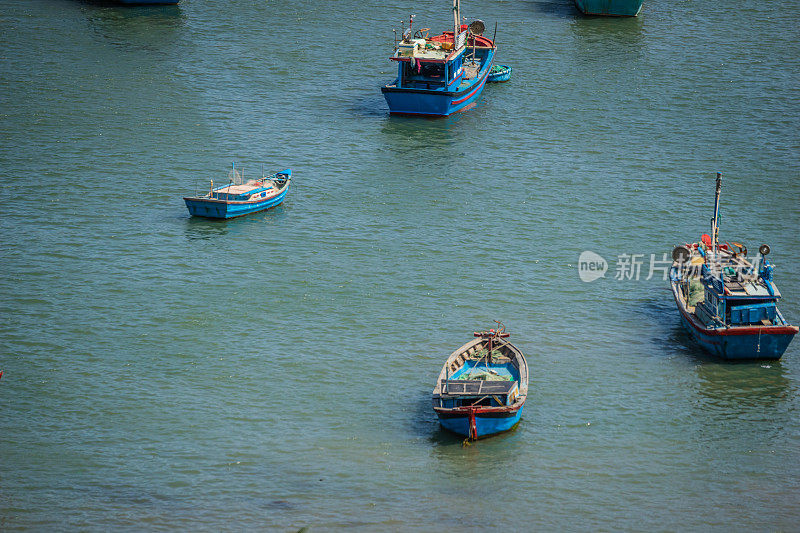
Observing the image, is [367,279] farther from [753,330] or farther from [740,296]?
[753,330]

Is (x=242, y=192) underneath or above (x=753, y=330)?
underneath

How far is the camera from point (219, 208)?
63938 mm

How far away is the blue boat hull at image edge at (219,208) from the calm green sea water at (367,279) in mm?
743

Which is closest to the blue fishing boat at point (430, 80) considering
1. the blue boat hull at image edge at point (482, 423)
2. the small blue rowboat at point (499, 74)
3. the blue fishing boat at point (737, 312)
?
the small blue rowboat at point (499, 74)

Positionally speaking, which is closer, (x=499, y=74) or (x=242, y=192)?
(x=242, y=192)

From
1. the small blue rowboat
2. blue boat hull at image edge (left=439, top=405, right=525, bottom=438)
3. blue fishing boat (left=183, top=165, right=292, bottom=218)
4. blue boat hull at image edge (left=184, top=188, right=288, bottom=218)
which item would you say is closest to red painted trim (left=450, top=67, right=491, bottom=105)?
the small blue rowboat

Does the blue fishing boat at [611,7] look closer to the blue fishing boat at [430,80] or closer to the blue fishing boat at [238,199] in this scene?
the blue fishing boat at [430,80]

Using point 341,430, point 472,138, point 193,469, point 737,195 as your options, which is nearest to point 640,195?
point 737,195

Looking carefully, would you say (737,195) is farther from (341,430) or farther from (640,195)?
(341,430)

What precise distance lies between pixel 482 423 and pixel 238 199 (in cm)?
2847

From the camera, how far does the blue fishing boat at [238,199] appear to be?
63812 mm

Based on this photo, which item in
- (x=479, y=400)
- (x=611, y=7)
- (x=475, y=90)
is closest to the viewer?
(x=479, y=400)

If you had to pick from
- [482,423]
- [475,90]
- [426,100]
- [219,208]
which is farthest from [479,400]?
[475,90]

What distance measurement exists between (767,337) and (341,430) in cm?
1970
